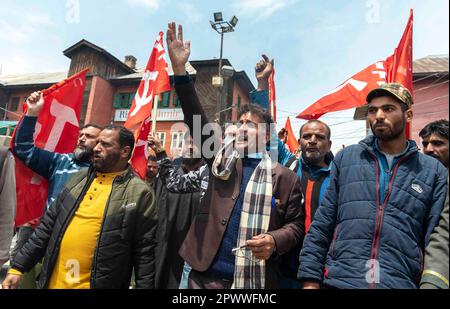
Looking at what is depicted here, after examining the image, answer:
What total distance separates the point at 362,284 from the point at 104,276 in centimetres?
165

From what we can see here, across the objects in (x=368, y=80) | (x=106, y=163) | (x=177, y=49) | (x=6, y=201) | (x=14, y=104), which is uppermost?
(x=14, y=104)

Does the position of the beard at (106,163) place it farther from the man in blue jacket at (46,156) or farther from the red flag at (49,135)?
the red flag at (49,135)

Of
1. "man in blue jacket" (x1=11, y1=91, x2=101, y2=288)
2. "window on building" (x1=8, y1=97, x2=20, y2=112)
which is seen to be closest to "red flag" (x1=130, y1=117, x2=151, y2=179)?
"man in blue jacket" (x1=11, y1=91, x2=101, y2=288)

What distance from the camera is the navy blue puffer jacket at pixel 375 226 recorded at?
166 cm

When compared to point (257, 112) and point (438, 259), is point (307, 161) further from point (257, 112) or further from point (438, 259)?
point (438, 259)

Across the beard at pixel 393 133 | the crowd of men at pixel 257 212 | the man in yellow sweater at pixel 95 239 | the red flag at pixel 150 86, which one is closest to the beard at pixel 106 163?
the crowd of men at pixel 257 212

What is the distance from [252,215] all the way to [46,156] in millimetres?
2128

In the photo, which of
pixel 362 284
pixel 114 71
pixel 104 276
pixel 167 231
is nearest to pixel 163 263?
pixel 167 231

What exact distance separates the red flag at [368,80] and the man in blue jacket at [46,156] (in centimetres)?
305

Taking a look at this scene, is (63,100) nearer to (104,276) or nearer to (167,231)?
(167,231)

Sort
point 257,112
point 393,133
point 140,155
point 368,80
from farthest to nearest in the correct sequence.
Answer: point 368,80
point 140,155
point 257,112
point 393,133

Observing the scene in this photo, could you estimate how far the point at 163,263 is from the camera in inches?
130

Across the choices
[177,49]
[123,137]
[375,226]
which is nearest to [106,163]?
[123,137]

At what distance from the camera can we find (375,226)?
68.1 inches
